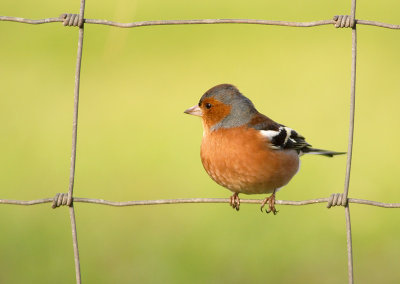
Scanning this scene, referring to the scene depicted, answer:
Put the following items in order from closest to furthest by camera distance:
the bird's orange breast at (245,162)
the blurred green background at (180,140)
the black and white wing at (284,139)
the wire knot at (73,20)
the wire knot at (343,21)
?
the wire knot at (343,21) < the wire knot at (73,20) < the bird's orange breast at (245,162) < the black and white wing at (284,139) < the blurred green background at (180,140)

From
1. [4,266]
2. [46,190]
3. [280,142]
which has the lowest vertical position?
[4,266]

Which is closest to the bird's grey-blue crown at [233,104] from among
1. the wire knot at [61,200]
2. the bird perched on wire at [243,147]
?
the bird perched on wire at [243,147]

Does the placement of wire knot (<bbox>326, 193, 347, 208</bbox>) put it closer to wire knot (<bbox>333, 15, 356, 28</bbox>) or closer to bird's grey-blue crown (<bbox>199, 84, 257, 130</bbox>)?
wire knot (<bbox>333, 15, 356, 28</bbox>)

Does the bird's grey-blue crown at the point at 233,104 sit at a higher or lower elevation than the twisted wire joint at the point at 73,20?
lower

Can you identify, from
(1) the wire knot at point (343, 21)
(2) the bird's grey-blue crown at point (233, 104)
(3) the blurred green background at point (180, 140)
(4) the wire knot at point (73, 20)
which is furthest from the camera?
(3) the blurred green background at point (180, 140)

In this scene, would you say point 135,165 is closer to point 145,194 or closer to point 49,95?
point 145,194

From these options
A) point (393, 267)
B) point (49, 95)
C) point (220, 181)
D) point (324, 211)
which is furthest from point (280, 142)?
point (49, 95)

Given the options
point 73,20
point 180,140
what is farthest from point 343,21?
point 180,140

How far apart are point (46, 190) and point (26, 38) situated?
4273 millimetres

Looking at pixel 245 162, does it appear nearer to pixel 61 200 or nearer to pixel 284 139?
pixel 284 139

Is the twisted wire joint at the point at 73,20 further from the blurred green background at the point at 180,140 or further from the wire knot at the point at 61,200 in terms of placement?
the blurred green background at the point at 180,140

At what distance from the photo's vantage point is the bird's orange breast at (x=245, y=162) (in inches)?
161

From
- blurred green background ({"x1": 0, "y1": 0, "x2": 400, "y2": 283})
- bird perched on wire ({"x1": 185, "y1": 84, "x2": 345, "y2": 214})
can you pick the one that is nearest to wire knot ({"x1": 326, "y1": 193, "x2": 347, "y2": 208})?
bird perched on wire ({"x1": 185, "y1": 84, "x2": 345, "y2": 214})

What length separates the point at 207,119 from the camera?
4449 millimetres
